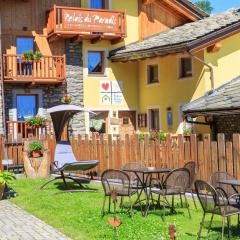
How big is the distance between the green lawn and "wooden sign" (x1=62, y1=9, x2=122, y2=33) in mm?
11492

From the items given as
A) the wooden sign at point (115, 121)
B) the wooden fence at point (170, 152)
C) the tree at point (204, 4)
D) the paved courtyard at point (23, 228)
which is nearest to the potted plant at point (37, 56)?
the wooden sign at point (115, 121)

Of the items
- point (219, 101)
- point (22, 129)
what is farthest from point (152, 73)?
point (219, 101)

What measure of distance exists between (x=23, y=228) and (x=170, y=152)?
5.02m

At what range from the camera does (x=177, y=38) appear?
20.8 m

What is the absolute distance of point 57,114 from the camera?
1374cm

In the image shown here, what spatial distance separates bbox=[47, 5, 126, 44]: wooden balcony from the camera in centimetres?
2172

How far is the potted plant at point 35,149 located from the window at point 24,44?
742 centimetres

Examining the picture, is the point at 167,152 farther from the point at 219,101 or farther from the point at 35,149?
the point at 35,149

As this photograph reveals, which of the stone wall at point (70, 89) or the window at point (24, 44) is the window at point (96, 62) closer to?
the stone wall at point (70, 89)

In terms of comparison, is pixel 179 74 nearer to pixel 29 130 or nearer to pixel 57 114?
pixel 29 130

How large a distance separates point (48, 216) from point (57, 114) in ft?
16.5

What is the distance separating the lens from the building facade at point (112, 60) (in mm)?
20392

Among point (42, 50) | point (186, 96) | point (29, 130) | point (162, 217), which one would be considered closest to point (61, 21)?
point (42, 50)

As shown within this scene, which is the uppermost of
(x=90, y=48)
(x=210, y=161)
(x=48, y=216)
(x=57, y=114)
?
(x=90, y=48)
